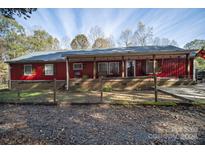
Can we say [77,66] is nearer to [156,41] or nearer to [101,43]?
[101,43]

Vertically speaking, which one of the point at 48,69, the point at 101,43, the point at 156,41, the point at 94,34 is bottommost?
the point at 48,69

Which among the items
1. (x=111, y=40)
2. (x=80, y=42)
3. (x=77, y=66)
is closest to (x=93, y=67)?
(x=77, y=66)

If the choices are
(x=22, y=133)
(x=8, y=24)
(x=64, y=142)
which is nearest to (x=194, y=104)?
(x=64, y=142)

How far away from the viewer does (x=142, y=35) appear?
36.5 meters

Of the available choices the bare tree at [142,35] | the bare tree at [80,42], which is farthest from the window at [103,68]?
the bare tree at [142,35]

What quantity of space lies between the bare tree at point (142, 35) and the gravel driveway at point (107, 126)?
109ft

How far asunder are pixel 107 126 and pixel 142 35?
35.8m

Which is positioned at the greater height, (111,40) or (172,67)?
(111,40)

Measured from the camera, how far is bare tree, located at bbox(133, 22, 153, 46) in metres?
35.8

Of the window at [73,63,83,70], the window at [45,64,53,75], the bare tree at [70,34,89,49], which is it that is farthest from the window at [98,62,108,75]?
the bare tree at [70,34,89,49]

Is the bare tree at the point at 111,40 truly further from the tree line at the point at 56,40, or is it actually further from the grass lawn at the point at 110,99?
the grass lawn at the point at 110,99

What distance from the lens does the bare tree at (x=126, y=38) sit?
38028 mm
